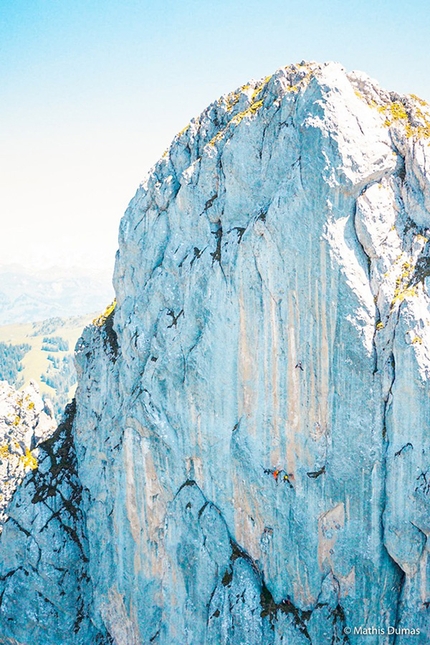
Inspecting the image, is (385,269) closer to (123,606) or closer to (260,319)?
(260,319)

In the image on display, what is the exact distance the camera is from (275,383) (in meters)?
38.0

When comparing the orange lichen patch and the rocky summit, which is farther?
the orange lichen patch

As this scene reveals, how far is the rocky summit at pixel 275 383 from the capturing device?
35.1 m

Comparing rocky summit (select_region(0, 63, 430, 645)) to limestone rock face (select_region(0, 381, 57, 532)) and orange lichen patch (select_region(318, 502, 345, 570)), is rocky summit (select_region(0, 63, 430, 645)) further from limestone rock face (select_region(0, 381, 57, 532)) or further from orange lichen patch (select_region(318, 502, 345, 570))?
limestone rock face (select_region(0, 381, 57, 532))

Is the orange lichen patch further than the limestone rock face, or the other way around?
the limestone rock face

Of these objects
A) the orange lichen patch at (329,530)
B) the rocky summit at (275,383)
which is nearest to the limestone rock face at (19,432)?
the rocky summit at (275,383)

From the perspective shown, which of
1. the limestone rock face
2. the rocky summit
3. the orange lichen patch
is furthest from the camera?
the limestone rock face

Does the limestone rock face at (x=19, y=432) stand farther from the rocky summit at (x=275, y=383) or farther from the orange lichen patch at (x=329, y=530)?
the orange lichen patch at (x=329, y=530)

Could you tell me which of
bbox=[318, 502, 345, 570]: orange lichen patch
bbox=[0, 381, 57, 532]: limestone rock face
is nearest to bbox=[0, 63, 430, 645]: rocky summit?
bbox=[318, 502, 345, 570]: orange lichen patch

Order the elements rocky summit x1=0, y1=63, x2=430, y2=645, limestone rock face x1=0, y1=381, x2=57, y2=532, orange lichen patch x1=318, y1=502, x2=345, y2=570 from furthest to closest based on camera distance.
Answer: limestone rock face x1=0, y1=381, x2=57, y2=532, orange lichen patch x1=318, y1=502, x2=345, y2=570, rocky summit x1=0, y1=63, x2=430, y2=645

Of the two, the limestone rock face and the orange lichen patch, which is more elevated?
the limestone rock face

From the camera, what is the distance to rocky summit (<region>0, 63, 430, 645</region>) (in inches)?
1382

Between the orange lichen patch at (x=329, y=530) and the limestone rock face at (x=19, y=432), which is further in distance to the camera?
the limestone rock face at (x=19, y=432)

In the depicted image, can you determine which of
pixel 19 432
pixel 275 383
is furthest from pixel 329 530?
pixel 19 432
